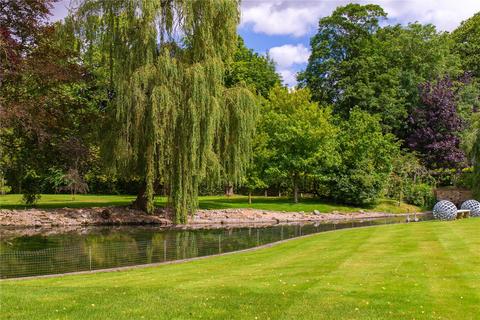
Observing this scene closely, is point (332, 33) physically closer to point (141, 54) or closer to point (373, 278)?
point (141, 54)

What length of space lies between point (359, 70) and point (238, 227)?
1056 inches

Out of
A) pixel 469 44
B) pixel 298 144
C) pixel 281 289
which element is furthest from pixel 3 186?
pixel 469 44

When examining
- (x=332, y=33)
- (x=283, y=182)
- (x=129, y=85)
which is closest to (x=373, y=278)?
(x=129, y=85)

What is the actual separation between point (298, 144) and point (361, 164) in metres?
5.14

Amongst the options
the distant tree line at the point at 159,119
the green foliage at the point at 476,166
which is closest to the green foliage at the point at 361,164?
the distant tree line at the point at 159,119

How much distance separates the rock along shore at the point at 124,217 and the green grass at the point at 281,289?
13.9 m

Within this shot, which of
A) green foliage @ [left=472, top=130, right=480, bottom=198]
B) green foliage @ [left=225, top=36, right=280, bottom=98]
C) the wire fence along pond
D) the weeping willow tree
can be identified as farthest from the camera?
green foliage @ [left=225, top=36, right=280, bottom=98]

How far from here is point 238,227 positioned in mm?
27719

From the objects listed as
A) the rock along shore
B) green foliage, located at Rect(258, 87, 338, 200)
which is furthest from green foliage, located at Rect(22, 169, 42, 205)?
green foliage, located at Rect(258, 87, 338, 200)

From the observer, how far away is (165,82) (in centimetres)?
2339

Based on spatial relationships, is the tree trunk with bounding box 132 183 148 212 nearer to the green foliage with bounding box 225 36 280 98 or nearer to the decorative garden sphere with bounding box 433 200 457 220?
the decorative garden sphere with bounding box 433 200 457 220

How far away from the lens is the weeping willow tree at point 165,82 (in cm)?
2345

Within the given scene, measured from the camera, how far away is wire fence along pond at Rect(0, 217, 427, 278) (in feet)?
45.8

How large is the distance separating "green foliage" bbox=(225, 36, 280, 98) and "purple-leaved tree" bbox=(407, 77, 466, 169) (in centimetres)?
1462
